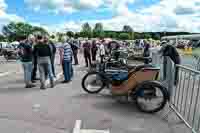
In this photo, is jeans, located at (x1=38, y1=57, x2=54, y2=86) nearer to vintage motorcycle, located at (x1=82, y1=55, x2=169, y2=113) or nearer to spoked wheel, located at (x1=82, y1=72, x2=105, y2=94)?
spoked wheel, located at (x1=82, y1=72, x2=105, y2=94)

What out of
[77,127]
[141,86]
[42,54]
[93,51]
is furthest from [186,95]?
[93,51]

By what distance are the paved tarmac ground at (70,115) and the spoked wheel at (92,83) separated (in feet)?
0.73

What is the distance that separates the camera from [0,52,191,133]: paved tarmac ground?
564 cm

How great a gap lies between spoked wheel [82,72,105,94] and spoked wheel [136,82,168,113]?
2121 mm

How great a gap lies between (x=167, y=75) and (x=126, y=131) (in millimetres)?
2741

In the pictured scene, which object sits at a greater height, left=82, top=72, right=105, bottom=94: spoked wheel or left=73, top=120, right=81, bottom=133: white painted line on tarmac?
left=82, top=72, right=105, bottom=94: spoked wheel

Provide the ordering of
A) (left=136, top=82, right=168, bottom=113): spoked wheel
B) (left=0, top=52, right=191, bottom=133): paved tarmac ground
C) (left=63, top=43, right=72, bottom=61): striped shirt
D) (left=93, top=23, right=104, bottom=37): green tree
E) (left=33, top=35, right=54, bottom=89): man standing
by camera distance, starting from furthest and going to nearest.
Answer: (left=93, top=23, right=104, bottom=37): green tree, (left=63, top=43, right=72, bottom=61): striped shirt, (left=33, top=35, right=54, bottom=89): man standing, (left=136, top=82, right=168, bottom=113): spoked wheel, (left=0, top=52, right=191, bottom=133): paved tarmac ground

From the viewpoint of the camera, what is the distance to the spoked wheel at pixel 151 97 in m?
6.86

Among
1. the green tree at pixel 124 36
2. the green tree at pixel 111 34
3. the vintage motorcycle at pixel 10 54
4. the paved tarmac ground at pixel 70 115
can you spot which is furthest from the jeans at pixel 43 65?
the green tree at pixel 124 36

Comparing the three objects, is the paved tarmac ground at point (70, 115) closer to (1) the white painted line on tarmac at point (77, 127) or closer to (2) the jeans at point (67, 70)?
(1) the white painted line on tarmac at point (77, 127)

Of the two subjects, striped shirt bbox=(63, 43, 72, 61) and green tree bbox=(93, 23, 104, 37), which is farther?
green tree bbox=(93, 23, 104, 37)

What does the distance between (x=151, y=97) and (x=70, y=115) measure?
1.96 m

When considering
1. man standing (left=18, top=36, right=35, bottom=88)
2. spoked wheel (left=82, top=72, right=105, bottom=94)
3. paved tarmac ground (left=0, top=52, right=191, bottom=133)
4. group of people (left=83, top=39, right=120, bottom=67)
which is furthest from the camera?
group of people (left=83, top=39, right=120, bottom=67)

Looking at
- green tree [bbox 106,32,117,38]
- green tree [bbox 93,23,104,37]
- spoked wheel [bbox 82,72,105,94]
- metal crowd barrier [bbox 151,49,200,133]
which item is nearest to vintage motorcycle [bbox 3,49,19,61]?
spoked wheel [bbox 82,72,105,94]
